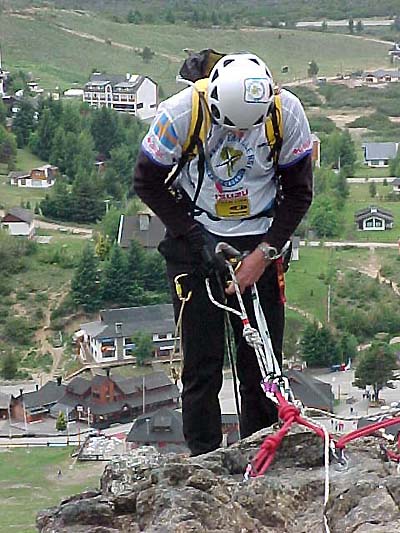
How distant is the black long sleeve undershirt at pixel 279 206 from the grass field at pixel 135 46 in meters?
61.4

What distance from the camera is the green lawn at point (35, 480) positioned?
18.1 metres

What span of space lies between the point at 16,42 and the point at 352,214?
1543 inches

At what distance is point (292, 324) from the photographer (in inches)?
1146

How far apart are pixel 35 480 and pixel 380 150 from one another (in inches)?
1272

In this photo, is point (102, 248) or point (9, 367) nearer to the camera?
point (9, 367)

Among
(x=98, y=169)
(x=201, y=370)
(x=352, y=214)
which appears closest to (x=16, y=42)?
(x=98, y=169)

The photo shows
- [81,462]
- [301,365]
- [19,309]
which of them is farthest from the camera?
[19,309]

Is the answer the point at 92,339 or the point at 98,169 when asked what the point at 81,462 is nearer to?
the point at 92,339

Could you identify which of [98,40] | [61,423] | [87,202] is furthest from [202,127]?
[98,40]

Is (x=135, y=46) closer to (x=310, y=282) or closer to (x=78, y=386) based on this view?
(x=310, y=282)

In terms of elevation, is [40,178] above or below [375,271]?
above

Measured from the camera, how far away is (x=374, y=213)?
124ft

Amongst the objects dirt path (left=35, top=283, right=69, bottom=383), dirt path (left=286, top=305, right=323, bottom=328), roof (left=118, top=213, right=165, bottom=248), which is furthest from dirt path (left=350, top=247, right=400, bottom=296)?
dirt path (left=35, top=283, right=69, bottom=383)

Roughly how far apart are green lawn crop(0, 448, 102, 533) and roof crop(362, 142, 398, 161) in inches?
1159
